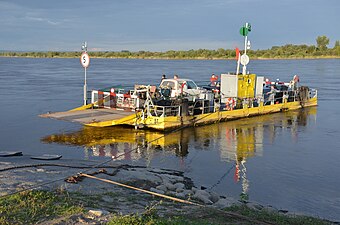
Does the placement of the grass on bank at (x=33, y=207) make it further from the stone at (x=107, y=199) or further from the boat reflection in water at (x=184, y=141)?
the boat reflection in water at (x=184, y=141)

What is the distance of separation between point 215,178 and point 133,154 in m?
3.47

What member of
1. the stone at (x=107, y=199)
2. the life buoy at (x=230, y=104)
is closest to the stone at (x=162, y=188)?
the stone at (x=107, y=199)

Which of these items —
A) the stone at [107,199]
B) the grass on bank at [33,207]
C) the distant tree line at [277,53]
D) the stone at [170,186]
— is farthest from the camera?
the distant tree line at [277,53]

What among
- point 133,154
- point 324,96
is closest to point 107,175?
point 133,154

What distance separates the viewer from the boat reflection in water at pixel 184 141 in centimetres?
1464

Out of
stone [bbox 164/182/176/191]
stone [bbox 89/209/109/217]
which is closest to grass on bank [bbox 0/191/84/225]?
stone [bbox 89/209/109/217]

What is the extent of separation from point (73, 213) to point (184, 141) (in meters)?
10.5

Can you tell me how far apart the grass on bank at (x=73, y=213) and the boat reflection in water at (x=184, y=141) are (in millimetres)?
4191

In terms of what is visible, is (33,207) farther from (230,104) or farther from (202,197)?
(230,104)

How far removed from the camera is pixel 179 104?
1870 cm

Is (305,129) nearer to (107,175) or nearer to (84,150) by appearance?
(84,150)

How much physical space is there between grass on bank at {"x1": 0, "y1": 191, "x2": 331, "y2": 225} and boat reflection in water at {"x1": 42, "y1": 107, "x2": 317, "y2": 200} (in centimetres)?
419

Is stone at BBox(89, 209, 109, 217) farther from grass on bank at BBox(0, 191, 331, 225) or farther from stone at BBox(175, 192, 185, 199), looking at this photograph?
stone at BBox(175, 192, 185, 199)

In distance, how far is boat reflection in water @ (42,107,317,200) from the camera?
14.6 m
